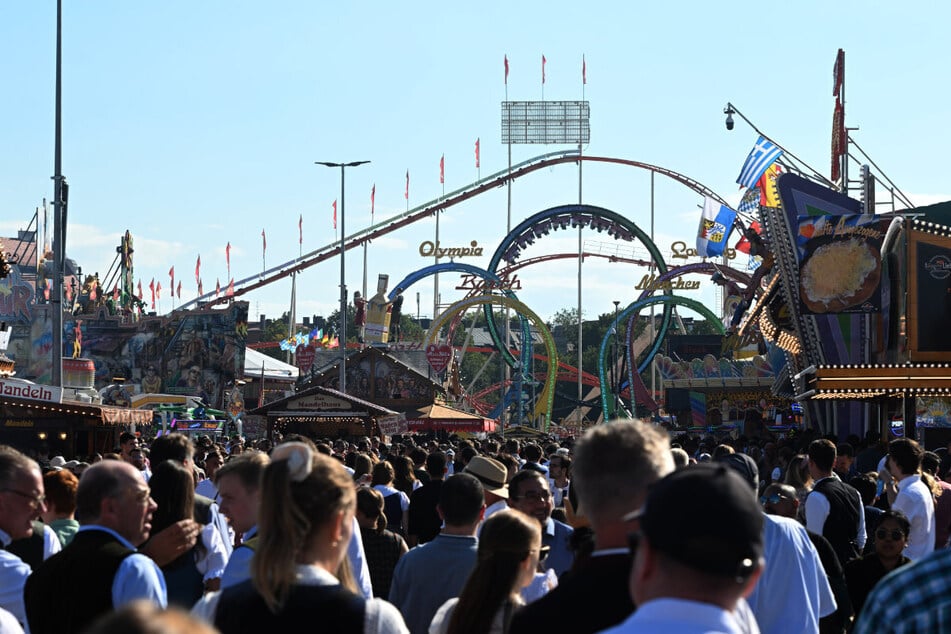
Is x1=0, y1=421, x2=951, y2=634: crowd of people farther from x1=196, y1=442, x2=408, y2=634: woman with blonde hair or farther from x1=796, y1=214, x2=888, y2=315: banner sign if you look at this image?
x1=796, y1=214, x2=888, y2=315: banner sign

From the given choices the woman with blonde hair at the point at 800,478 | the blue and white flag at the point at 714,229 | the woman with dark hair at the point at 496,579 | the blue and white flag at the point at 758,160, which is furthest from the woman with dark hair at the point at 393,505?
the blue and white flag at the point at 714,229

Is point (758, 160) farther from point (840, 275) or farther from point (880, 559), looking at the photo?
point (880, 559)

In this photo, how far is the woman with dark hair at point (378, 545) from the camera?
815cm

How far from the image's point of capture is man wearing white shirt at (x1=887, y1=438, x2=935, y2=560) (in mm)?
9172

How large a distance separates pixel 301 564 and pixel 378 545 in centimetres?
441

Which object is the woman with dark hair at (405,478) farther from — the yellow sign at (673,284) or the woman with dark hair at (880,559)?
the yellow sign at (673,284)

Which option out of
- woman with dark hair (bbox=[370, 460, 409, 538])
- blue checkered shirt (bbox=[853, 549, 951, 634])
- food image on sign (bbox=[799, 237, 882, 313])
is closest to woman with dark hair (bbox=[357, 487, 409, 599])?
woman with dark hair (bbox=[370, 460, 409, 538])

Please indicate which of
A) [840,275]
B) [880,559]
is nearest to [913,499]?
[880,559]

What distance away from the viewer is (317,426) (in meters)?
36.3

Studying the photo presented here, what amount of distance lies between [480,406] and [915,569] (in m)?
79.8

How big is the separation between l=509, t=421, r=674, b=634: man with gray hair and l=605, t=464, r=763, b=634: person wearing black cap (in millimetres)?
843

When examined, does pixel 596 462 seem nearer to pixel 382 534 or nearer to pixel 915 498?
pixel 382 534

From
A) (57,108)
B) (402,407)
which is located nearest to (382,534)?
(57,108)

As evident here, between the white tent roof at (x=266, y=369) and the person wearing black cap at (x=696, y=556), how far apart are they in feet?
247
